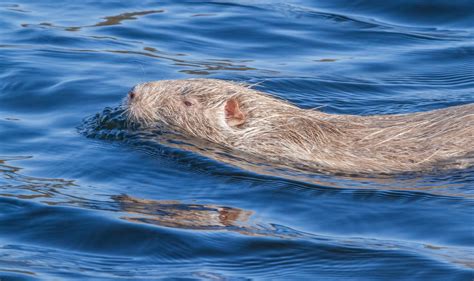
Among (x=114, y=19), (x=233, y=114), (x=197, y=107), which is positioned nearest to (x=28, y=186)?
(x=197, y=107)

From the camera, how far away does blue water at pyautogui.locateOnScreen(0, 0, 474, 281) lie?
6.80 m

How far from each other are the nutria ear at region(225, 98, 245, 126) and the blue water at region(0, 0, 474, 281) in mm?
499

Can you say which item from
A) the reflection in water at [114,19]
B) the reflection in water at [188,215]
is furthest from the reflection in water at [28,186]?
the reflection in water at [114,19]

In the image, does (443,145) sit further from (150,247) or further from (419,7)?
(419,7)

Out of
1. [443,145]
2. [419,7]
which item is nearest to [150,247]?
[443,145]

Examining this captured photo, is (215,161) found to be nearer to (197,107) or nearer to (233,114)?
(233,114)

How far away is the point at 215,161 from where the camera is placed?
28.4 ft

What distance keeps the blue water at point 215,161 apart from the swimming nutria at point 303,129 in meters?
0.22

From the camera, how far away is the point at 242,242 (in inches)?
276

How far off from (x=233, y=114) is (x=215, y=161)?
1.61 feet

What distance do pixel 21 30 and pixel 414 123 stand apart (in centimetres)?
663

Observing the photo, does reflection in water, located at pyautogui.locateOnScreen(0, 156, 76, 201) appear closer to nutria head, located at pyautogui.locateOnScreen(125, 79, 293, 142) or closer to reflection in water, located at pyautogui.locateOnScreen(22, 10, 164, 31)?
nutria head, located at pyautogui.locateOnScreen(125, 79, 293, 142)

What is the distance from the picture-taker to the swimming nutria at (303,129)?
8.48 m

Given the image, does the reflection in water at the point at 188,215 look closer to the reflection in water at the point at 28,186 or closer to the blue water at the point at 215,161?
the blue water at the point at 215,161
